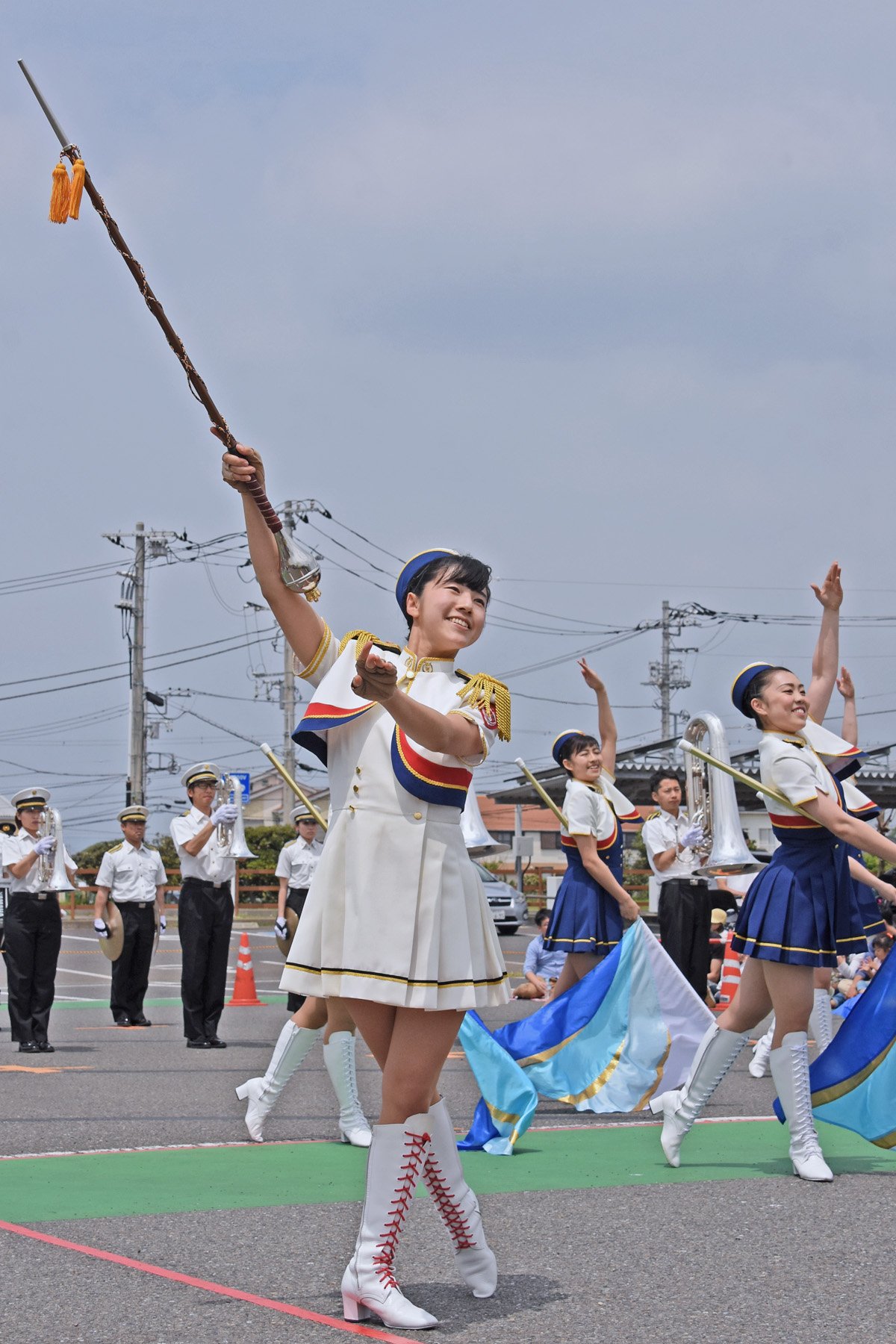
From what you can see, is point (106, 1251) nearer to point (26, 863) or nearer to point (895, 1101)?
point (895, 1101)

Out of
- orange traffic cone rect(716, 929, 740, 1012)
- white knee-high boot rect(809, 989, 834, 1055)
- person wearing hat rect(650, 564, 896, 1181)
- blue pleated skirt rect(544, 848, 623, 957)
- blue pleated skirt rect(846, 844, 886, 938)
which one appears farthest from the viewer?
orange traffic cone rect(716, 929, 740, 1012)

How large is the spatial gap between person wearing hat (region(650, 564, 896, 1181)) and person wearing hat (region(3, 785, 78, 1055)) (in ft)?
21.7

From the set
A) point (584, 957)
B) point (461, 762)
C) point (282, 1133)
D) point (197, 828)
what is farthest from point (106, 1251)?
point (197, 828)

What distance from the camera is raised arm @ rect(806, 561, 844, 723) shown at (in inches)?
277

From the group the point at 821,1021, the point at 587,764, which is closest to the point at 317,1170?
the point at 587,764

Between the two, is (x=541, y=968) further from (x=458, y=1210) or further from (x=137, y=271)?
(x=137, y=271)

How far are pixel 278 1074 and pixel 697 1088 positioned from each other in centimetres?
181

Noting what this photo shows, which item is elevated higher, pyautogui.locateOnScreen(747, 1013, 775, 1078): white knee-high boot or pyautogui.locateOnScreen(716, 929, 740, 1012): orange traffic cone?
pyautogui.locateOnScreen(716, 929, 740, 1012): orange traffic cone

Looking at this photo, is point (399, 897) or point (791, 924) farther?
point (791, 924)

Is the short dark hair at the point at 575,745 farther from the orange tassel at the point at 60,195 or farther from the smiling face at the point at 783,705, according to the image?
the orange tassel at the point at 60,195

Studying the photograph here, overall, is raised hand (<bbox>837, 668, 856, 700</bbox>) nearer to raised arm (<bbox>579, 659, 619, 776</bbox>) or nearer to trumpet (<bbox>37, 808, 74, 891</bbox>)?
raised arm (<bbox>579, 659, 619, 776</bbox>)

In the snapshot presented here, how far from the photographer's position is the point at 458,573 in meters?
4.38

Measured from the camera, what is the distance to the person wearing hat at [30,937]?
11.8 meters

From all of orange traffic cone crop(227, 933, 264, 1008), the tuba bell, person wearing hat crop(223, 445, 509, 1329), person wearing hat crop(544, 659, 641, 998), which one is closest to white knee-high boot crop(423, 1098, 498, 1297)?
person wearing hat crop(223, 445, 509, 1329)
